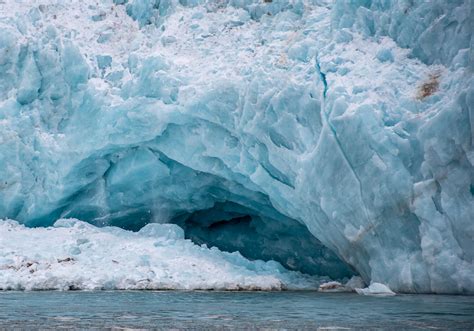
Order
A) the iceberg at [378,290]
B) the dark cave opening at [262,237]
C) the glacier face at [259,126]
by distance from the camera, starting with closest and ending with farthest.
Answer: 1. the glacier face at [259,126]
2. the iceberg at [378,290]
3. the dark cave opening at [262,237]

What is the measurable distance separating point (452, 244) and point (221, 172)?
4.43m

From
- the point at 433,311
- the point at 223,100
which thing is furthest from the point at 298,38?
the point at 433,311

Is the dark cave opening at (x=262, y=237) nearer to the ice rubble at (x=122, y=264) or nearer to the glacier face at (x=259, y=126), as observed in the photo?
the glacier face at (x=259, y=126)

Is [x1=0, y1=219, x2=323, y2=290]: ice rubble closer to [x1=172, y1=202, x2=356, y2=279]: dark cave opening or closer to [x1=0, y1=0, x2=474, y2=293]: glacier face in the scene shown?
[x1=172, y1=202, x2=356, y2=279]: dark cave opening

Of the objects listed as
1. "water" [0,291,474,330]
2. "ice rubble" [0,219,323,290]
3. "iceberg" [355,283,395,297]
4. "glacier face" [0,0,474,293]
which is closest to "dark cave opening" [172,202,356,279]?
"glacier face" [0,0,474,293]

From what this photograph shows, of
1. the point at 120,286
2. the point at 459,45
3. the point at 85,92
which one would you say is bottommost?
the point at 120,286

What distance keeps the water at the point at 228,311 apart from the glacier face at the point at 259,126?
4.53 feet

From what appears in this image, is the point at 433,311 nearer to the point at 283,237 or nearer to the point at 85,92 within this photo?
the point at 283,237

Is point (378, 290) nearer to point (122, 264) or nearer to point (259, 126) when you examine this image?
point (259, 126)

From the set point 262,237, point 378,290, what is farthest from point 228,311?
point 262,237

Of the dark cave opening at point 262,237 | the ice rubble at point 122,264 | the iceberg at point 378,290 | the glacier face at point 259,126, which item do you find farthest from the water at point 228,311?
the dark cave opening at point 262,237

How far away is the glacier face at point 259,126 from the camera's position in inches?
345

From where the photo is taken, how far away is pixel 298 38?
10.8m

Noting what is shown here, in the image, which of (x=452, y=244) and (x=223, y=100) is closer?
(x=452, y=244)
